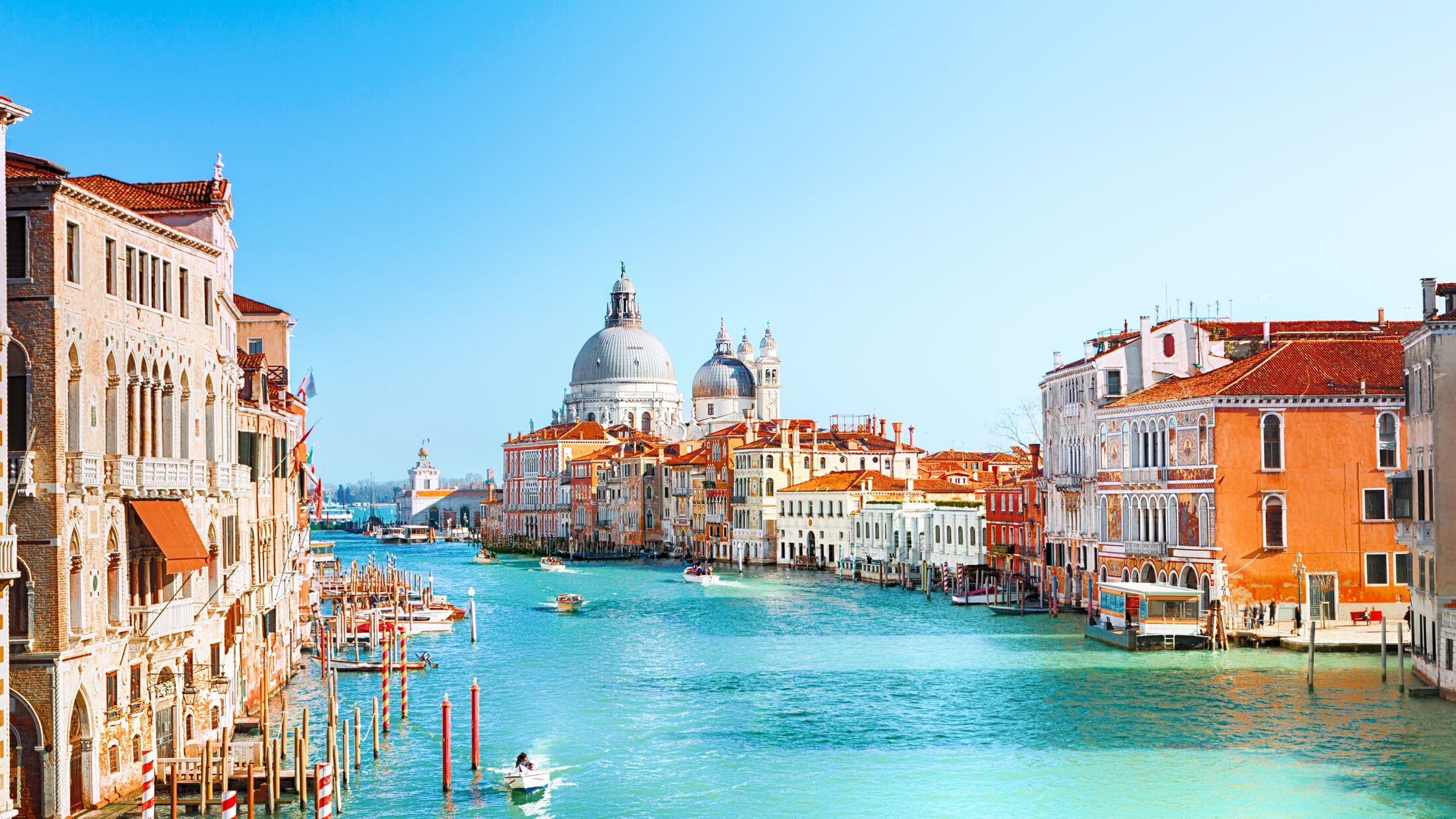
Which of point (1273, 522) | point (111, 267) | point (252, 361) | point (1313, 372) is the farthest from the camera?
point (1313, 372)

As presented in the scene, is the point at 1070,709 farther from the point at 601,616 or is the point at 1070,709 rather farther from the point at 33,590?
the point at 601,616

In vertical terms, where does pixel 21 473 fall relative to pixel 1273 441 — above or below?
below

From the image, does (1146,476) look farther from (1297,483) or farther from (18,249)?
(18,249)

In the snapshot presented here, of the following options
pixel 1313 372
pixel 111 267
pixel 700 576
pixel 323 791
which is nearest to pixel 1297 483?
pixel 1313 372

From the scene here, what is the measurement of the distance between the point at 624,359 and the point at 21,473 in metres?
92.5

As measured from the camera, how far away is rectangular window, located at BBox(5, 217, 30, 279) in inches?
514

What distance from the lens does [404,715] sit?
2250 cm

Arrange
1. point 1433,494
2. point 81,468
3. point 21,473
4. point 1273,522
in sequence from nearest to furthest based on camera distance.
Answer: point 21,473 < point 81,468 < point 1433,494 < point 1273,522

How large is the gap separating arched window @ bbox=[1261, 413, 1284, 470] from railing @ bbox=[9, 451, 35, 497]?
2376 centimetres

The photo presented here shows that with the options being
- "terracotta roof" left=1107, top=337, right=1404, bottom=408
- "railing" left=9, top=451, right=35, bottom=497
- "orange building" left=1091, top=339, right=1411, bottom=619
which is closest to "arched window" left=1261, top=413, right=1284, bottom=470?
"orange building" left=1091, top=339, right=1411, bottom=619

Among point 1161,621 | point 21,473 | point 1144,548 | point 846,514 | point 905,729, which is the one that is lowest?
point 905,729

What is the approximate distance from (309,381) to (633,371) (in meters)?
73.9

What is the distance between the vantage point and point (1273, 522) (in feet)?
101

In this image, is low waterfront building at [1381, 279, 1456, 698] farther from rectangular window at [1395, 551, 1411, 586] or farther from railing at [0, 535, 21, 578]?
railing at [0, 535, 21, 578]
